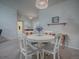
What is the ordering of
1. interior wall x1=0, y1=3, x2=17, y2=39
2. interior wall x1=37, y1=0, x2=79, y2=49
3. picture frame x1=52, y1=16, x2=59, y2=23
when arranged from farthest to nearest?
interior wall x1=0, y1=3, x2=17, y2=39 < picture frame x1=52, y1=16, x2=59, y2=23 < interior wall x1=37, y1=0, x2=79, y2=49

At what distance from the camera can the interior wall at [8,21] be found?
7000mm

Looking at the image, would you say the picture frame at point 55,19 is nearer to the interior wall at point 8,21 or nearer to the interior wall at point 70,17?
the interior wall at point 70,17

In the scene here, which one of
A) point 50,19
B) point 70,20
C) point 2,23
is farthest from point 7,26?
point 70,20

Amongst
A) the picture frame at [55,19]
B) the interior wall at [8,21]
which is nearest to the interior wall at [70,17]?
the picture frame at [55,19]

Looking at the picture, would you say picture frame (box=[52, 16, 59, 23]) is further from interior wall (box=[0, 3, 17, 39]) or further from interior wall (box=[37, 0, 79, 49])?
interior wall (box=[0, 3, 17, 39])

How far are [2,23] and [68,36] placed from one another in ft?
16.0

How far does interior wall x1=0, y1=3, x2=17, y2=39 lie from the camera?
7.00 m

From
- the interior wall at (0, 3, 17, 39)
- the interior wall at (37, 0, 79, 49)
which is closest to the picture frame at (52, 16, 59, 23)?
the interior wall at (37, 0, 79, 49)

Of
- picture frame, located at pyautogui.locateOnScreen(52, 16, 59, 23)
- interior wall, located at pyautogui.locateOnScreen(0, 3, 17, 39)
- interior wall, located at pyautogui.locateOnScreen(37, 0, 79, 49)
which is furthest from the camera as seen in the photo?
interior wall, located at pyautogui.locateOnScreen(0, 3, 17, 39)

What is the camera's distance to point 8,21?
7191 mm

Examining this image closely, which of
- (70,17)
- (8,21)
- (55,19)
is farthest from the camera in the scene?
(8,21)

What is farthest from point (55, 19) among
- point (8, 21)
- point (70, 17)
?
point (8, 21)

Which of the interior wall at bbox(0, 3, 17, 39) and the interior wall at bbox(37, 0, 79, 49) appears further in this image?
the interior wall at bbox(0, 3, 17, 39)

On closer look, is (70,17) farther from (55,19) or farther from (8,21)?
(8,21)
